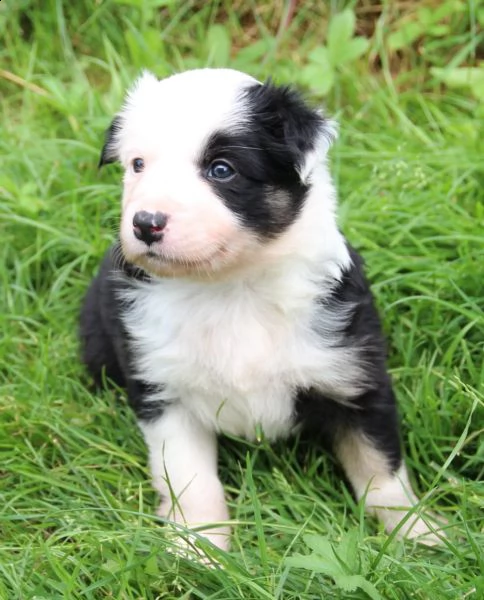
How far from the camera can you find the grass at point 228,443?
294 centimetres

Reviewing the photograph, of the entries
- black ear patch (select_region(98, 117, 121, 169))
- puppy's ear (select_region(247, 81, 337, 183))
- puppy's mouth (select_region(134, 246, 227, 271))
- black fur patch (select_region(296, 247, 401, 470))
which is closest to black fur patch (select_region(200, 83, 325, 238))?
puppy's ear (select_region(247, 81, 337, 183))

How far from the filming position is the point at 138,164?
9.73ft

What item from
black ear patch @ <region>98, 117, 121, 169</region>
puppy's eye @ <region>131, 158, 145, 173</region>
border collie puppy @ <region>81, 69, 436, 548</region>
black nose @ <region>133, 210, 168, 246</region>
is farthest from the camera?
black ear patch @ <region>98, 117, 121, 169</region>

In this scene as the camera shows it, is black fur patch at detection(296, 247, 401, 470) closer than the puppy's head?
No

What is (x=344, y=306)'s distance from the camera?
127 inches

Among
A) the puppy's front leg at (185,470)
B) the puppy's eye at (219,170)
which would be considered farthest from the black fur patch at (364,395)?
the puppy's eye at (219,170)

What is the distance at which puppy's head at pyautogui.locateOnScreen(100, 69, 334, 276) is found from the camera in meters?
2.71

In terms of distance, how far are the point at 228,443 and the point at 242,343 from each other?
0.71m

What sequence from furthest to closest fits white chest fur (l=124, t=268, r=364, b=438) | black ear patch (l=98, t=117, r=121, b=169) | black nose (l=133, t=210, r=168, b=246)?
black ear patch (l=98, t=117, r=121, b=169)
white chest fur (l=124, t=268, r=364, b=438)
black nose (l=133, t=210, r=168, b=246)

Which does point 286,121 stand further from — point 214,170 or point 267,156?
point 214,170

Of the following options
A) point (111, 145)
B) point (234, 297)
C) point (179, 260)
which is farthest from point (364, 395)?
point (111, 145)

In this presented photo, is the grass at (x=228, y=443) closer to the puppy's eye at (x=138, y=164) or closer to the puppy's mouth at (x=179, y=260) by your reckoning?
the puppy's mouth at (x=179, y=260)

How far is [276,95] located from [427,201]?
5.42 ft

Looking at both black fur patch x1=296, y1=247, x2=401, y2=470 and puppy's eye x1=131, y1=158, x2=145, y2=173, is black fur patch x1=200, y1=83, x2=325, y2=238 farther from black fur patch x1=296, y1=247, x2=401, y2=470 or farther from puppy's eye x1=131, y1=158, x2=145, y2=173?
black fur patch x1=296, y1=247, x2=401, y2=470
